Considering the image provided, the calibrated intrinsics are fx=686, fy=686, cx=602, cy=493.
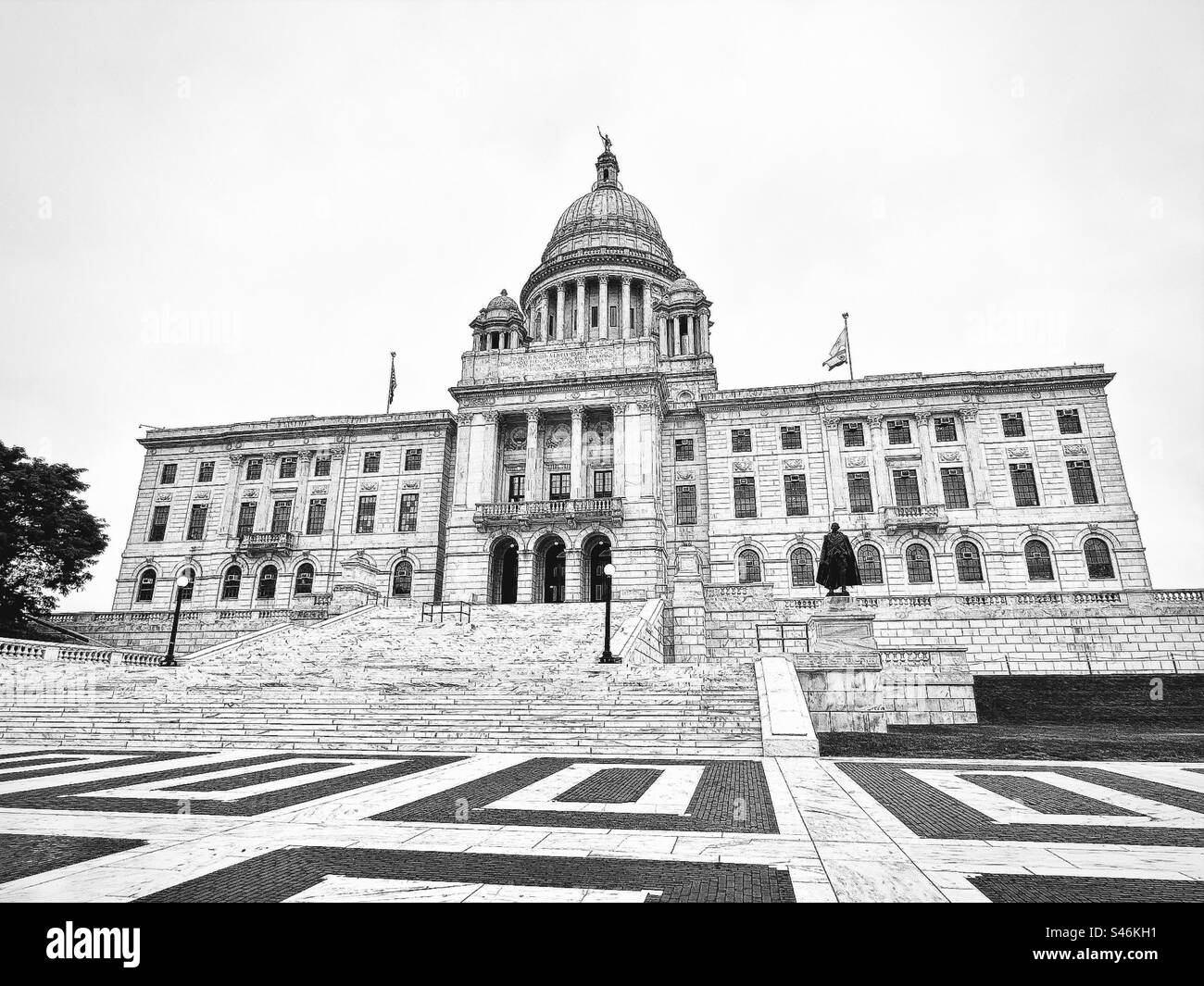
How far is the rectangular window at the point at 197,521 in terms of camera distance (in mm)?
46656

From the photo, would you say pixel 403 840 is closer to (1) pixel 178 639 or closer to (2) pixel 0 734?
(2) pixel 0 734

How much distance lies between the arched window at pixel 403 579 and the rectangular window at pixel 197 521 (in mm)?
14128

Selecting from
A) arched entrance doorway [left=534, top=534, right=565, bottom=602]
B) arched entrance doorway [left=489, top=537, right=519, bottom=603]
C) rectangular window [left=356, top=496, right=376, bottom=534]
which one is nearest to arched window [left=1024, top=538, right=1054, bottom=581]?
arched entrance doorway [left=534, top=534, right=565, bottom=602]

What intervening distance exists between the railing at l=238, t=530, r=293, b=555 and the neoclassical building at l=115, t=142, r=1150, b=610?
13 centimetres

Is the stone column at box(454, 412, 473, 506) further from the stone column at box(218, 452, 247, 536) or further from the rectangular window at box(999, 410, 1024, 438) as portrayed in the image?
the rectangular window at box(999, 410, 1024, 438)

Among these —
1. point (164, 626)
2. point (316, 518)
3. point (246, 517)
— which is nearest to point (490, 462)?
point (316, 518)

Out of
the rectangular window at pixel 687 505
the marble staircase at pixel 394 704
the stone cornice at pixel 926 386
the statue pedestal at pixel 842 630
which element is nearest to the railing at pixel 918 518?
the stone cornice at pixel 926 386

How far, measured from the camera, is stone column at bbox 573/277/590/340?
2238 inches

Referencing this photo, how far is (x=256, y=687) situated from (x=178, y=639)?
22379mm

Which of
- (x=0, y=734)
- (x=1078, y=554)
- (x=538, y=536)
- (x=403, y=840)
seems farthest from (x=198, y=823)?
(x=1078, y=554)

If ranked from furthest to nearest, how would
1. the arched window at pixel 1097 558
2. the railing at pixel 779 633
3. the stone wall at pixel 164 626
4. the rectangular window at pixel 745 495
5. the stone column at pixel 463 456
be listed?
1. the rectangular window at pixel 745 495
2. the stone column at pixel 463 456
3. the arched window at pixel 1097 558
4. the stone wall at pixel 164 626
5. the railing at pixel 779 633

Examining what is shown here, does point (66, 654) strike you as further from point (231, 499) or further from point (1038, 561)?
point (1038, 561)

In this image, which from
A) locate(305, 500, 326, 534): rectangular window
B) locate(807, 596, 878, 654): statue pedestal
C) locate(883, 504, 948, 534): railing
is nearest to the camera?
locate(807, 596, 878, 654): statue pedestal

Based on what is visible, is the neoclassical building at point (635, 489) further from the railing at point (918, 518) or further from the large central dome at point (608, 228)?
the large central dome at point (608, 228)
